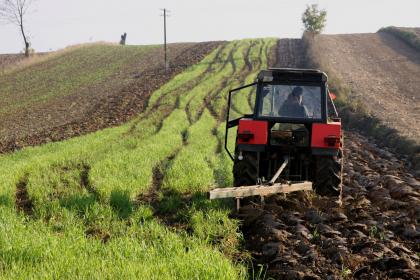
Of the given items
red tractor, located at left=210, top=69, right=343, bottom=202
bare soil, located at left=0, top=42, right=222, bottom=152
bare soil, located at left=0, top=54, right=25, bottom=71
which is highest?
bare soil, located at left=0, top=54, right=25, bottom=71

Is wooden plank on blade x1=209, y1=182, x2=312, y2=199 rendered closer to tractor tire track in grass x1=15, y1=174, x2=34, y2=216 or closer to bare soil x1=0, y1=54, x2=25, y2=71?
tractor tire track in grass x1=15, y1=174, x2=34, y2=216

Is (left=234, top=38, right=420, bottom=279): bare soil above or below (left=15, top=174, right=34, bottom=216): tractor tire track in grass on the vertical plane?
above

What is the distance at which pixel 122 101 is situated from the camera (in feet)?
79.0

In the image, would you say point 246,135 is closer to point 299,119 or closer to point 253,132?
point 253,132

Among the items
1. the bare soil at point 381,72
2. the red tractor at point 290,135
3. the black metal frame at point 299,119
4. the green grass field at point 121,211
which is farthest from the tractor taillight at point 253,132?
the bare soil at point 381,72

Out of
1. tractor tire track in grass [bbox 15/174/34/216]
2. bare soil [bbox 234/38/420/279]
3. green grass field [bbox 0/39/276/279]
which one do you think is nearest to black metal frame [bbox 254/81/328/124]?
bare soil [bbox 234/38/420/279]

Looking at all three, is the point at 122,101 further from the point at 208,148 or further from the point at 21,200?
the point at 21,200

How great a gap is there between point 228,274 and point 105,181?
4.48m

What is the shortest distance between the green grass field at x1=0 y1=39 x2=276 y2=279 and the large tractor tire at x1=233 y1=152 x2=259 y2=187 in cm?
52

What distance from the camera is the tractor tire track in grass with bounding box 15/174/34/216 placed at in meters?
7.04

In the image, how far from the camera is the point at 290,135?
782 cm

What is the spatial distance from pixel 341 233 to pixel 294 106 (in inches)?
100

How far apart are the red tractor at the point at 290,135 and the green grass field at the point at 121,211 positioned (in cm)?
94

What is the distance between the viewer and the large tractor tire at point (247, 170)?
738 cm
